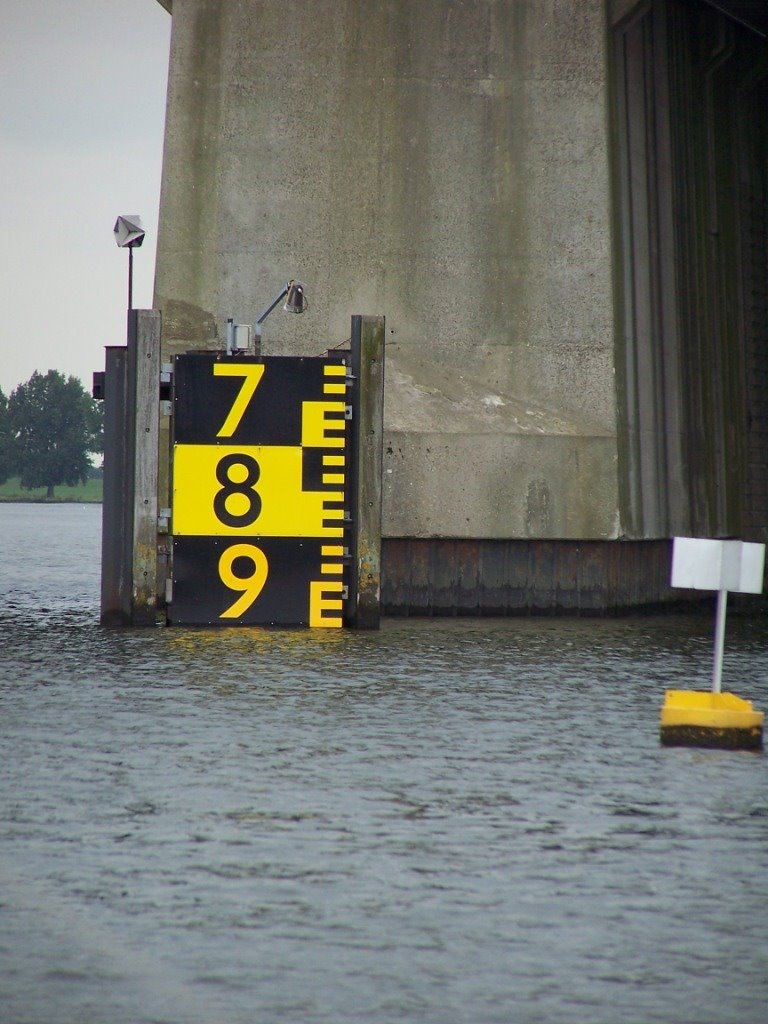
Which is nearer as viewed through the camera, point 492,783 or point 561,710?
point 492,783

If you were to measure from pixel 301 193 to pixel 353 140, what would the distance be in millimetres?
1012

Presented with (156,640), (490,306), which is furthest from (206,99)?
(156,640)

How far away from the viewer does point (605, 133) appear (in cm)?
2319

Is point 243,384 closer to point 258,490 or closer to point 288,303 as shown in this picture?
point 258,490

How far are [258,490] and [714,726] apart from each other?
916 centimetres

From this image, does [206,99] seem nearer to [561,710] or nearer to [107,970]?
[561,710]

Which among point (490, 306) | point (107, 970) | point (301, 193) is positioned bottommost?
point (107, 970)

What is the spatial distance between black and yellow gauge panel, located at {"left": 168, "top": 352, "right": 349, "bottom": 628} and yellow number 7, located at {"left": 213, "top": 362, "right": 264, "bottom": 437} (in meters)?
0.01

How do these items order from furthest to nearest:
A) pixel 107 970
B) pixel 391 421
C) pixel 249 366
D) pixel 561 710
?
1. pixel 391 421
2. pixel 249 366
3. pixel 561 710
4. pixel 107 970

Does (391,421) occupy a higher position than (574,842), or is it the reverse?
(391,421)

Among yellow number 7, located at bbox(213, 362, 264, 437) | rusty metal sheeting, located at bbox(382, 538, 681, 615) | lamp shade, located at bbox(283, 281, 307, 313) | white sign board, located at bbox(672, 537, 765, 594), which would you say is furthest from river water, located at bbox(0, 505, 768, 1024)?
rusty metal sheeting, located at bbox(382, 538, 681, 615)

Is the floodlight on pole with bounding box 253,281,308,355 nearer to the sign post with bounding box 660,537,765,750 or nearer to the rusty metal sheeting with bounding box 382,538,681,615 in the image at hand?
the rusty metal sheeting with bounding box 382,538,681,615

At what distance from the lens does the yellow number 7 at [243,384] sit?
750 inches

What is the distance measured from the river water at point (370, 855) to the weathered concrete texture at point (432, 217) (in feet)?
28.1
